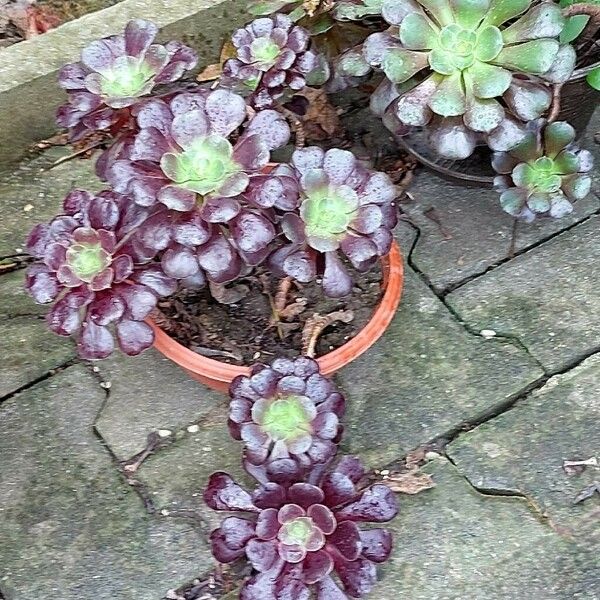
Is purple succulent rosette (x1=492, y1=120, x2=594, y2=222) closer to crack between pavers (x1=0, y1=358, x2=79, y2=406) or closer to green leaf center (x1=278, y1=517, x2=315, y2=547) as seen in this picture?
green leaf center (x1=278, y1=517, x2=315, y2=547)

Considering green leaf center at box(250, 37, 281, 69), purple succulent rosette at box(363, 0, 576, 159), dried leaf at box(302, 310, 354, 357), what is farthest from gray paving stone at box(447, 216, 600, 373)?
green leaf center at box(250, 37, 281, 69)

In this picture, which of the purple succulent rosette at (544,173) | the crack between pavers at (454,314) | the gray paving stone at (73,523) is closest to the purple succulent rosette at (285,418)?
the gray paving stone at (73,523)

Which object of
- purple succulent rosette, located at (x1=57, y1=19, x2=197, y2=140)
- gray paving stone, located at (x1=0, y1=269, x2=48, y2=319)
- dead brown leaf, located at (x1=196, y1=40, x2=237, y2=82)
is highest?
purple succulent rosette, located at (x1=57, y1=19, x2=197, y2=140)

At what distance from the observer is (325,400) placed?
140cm

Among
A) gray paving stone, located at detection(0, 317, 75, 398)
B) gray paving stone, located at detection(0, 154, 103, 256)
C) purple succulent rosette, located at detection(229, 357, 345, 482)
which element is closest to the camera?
purple succulent rosette, located at detection(229, 357, 345, 482)

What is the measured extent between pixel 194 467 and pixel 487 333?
60 cm

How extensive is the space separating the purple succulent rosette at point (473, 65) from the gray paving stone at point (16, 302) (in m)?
0.81

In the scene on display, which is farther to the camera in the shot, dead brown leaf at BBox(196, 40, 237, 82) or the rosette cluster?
dead brown leaf at BBox(196, 40, 237, 82)

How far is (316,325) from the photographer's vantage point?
1574mm

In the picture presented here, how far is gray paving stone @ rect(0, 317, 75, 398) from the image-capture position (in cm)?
169

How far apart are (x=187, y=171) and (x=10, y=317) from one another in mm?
663

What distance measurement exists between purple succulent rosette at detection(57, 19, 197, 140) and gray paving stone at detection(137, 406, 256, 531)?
1.84 feet

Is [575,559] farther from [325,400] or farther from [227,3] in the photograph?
[227,3]

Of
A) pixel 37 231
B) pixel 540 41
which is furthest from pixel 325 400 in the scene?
pixel 540 41
